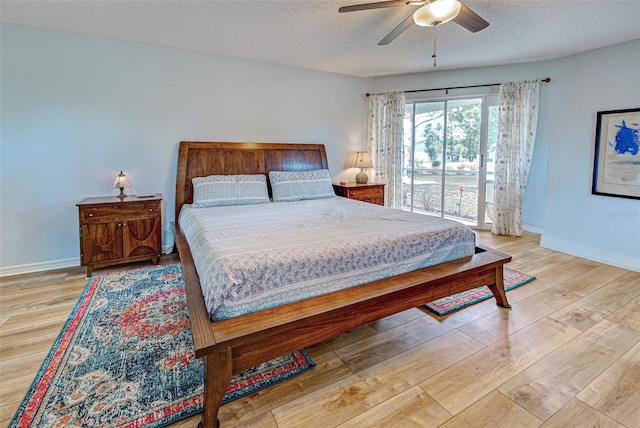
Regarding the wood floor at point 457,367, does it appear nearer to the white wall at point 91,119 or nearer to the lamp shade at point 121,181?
the white wall at point 91,119

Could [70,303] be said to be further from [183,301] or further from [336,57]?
[336,57]

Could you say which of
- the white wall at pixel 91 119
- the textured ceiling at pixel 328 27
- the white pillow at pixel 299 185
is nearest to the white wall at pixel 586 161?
the textured ceiling at pixel 328 27

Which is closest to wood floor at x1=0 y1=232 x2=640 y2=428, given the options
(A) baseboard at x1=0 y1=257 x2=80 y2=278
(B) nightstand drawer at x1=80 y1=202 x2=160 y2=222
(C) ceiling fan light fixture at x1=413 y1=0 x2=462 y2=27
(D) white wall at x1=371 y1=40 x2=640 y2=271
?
(A) baseboard at x1=0 y1=257 x2=80 y2=278

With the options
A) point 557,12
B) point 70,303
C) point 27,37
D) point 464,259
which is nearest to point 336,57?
point 557,12

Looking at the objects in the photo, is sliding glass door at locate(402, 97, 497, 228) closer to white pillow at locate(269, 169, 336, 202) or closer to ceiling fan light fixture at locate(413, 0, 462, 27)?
white pillow at locate(269, 169, 336, 202)

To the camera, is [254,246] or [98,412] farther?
[254,246]

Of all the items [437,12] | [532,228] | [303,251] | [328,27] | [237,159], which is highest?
[328,27]

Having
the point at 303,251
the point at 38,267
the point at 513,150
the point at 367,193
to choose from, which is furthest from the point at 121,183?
the point at 513,150

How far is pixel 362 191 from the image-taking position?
4.79 meters

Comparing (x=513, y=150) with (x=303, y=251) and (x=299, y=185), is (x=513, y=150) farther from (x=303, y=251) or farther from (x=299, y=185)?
(x=303, y=251)

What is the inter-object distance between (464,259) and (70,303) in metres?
3.24

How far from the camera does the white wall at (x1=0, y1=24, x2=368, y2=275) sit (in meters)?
3.17

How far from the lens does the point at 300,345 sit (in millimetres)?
1675

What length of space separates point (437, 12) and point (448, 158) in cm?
332
